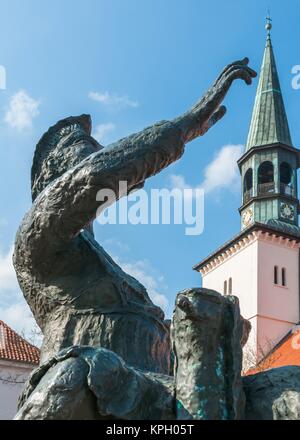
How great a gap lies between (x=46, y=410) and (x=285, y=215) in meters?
47.3

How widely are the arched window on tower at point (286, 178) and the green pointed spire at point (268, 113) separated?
1878 millimetres

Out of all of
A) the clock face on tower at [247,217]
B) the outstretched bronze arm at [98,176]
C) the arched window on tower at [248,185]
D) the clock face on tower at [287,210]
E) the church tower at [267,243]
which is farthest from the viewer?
the clock face on tower at [247,217]

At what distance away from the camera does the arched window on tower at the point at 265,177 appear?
157 feet

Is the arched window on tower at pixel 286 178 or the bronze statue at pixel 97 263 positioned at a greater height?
the arched window on tower at pixel 286 178

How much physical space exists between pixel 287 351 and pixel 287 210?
10375 millimetres

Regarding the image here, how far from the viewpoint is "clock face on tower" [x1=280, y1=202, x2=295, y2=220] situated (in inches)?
1870

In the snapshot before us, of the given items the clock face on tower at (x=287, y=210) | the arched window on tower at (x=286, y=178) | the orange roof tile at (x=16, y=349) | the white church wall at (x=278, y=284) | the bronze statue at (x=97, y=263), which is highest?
the arched window on tower at (x=286, y=178)

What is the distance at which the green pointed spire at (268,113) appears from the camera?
49.9 metres

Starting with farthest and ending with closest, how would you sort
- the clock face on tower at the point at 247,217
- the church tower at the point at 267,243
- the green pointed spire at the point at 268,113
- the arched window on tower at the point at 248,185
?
the green pointed spire at the point at 268,113 → the clock face on tower at the point at 247,217 → the arched window on tower at the point at 248,185 → the church tower at the point at 267,243

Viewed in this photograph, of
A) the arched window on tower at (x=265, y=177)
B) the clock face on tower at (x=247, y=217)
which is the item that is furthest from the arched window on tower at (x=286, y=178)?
the clock face on tower at (x=247, y=217)

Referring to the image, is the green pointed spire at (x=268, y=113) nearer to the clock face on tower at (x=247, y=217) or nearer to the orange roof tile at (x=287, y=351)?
the clock face on tower at (x=247, y=217)

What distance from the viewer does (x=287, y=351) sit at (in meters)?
41.4

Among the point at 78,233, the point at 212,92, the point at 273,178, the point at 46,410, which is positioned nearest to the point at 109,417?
the point at 46,410

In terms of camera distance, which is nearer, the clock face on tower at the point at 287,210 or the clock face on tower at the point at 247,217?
the clock face on tower at the point at 287,210
